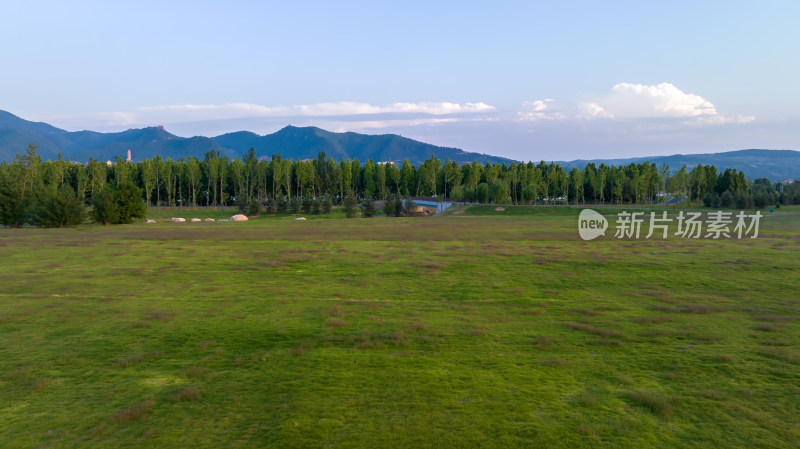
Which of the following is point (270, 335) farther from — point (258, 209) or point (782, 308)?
point (258, 209)

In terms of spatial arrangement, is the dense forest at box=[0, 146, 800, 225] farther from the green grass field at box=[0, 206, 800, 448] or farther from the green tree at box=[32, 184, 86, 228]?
the green grass field at box=[0, 206, 800, 448]

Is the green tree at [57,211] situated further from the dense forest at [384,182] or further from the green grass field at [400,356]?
the dense forest at [384,182]

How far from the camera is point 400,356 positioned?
1123 centimetres

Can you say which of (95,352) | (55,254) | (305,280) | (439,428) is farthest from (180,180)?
(439,428)

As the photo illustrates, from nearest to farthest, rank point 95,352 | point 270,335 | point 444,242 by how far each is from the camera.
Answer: point 95,352
point 270,335
point 444,242

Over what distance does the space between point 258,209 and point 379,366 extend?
85.2 meters

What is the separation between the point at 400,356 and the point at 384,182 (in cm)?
11798

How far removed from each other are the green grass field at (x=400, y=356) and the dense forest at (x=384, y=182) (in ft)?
254

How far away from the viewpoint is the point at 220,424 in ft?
25.6

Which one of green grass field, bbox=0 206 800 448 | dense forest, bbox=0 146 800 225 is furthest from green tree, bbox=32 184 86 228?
dense forest, bbox=0 146 800 225

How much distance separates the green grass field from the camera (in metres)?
7.69

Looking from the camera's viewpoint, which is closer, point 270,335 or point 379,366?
point 379,366

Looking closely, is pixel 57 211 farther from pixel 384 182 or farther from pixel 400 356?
pixel 384 182

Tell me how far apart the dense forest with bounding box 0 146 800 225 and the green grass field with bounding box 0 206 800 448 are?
77.3 m
